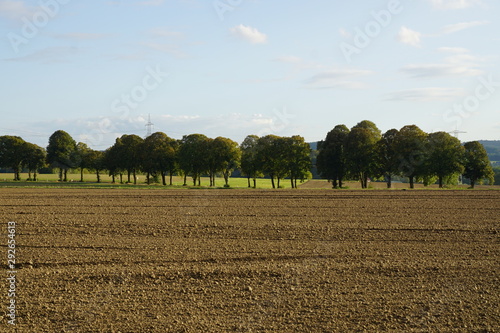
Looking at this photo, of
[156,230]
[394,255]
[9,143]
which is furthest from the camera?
[9,143]

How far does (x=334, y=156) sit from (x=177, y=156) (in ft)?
105

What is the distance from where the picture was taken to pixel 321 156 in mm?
79250

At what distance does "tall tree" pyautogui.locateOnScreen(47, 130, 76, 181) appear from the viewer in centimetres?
10494

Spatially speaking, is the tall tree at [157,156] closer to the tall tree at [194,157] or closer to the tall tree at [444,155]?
the tall tree at [194,157]

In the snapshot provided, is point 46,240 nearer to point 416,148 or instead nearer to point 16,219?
point 16,219

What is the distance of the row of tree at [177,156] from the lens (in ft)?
271

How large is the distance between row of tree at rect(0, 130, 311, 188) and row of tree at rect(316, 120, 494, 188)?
6.23m

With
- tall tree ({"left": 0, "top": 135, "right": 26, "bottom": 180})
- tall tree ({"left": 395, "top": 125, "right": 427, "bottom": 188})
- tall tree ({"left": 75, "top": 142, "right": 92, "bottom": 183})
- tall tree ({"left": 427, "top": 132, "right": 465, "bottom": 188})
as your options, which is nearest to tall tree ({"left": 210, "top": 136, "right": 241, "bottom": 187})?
tall tree ({"left": 395, "top": 125, "right": 427, "bottom": 188})

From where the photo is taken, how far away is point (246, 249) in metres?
17.8

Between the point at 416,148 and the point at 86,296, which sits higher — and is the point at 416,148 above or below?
above

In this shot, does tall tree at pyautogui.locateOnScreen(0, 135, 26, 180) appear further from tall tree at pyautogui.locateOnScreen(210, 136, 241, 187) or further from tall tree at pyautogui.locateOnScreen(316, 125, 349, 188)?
tall tree at pyautogui.locateOnScreen(316, 125, 349, 188)

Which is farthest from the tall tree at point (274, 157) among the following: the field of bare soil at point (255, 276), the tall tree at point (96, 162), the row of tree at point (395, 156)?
the field of bare soil at point (255, 276)

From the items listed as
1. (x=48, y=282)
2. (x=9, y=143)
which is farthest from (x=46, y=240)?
(x=9, y=143)

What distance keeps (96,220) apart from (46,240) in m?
6.49
